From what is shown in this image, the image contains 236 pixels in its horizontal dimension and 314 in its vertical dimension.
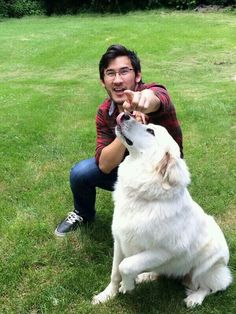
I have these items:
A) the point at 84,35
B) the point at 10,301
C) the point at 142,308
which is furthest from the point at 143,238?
the point at 84,35

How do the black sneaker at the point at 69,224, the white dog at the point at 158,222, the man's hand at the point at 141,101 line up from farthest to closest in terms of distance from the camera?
the black sneaker at the point at 69,224 < the white dog at the point at 158,222 < the man's hand at the point at 141,101

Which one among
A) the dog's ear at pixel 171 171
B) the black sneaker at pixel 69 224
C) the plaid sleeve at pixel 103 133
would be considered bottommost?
the black sneaker at pixel 69 224

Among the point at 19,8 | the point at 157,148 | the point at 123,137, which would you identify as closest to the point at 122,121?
the point at 123,137

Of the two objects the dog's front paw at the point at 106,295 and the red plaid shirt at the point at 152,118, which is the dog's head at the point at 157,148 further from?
the dog's front paw at the point at 106,295

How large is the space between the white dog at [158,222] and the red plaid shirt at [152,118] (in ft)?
0.92

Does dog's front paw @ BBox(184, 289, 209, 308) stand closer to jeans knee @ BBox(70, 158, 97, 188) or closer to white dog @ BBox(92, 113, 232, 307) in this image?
white dog @ BBox(92, 113, 232, 307)

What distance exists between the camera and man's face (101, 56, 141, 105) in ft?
9.98

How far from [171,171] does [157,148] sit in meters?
0.15

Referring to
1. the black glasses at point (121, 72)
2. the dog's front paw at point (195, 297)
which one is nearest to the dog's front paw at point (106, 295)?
the dog's front paw at point (195, 297)

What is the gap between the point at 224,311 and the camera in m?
2.87

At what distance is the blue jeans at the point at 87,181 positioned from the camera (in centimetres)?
347

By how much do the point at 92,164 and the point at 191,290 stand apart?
116cm

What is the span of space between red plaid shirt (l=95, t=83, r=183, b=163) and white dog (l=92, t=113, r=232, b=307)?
28 centimetres

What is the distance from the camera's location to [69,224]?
3705 millimetres
